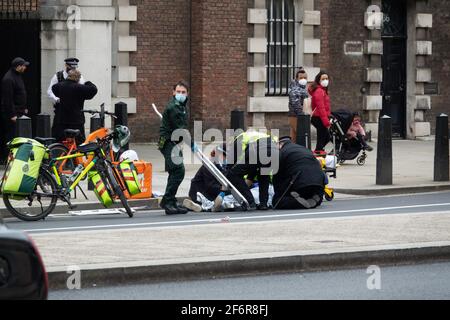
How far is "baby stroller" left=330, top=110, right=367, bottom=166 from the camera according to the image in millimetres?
23922

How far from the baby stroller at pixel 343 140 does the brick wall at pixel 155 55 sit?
197 inches

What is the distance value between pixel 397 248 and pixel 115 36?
15680 mm

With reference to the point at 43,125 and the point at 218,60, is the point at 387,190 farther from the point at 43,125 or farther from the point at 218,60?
the point at 218,60

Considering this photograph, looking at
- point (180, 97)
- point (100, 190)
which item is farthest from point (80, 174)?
point (180, 97)

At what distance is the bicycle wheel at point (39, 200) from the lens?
1600 cm

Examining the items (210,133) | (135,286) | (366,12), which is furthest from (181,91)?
(366,12)

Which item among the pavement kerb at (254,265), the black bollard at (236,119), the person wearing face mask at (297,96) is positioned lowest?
the pavement kerb at (254,265)

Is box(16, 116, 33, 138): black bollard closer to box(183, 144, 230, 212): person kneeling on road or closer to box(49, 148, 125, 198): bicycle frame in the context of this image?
box(49, 148, 125, 198): bicycle frame

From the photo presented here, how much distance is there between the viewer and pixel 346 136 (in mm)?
23922

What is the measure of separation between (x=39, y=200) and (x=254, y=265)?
5.14 m

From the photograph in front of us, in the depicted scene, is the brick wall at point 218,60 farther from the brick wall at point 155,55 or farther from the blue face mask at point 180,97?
the blue face mask at point 180,97

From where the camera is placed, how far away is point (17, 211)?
16.2 meters

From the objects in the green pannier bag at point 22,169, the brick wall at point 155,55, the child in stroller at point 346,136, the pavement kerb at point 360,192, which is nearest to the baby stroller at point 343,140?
the child in stroller at point 346,136
